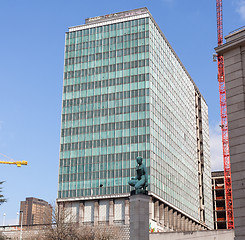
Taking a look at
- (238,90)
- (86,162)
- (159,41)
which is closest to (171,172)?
(86,162)

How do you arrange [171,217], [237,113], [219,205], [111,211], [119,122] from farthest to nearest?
1. [219,205]
2. [171,217]
3. [119,122]
4. [111,211]
5. [237,113]

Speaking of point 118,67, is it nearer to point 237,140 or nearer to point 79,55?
point 79,55

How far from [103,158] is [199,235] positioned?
38934 mm

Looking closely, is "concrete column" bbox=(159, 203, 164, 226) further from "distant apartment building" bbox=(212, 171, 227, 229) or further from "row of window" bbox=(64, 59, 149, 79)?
Result: "distant apartment building" bbox=(212, 171, 227, 229)

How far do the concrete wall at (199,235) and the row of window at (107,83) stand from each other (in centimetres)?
4251

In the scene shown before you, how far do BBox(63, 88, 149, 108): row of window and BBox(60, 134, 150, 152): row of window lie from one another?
1069 centimetres

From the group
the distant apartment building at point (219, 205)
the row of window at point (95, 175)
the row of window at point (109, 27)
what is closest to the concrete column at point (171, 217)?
the row of window at point (95, 175)

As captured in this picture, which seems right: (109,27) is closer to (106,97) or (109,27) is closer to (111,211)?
(106,97)

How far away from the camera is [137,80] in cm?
12238

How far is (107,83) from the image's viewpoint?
413 ft

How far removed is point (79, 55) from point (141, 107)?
24.8 m

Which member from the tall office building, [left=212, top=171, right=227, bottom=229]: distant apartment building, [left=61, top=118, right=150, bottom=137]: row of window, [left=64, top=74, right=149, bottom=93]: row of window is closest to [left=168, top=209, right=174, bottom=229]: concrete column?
the tall office building

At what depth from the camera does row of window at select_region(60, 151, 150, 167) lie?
116188mm

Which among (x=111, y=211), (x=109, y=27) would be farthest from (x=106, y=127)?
(x=109, y=27)
